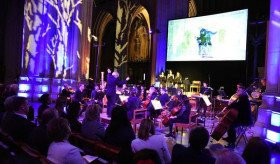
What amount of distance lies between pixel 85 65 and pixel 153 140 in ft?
37.3

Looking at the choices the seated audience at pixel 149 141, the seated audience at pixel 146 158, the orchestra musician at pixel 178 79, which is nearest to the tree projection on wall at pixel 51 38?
the orchestra musician at pixel 178 79

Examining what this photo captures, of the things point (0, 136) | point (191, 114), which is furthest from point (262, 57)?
point (0, 136)

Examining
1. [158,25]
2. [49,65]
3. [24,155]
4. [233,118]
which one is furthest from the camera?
[158,25]

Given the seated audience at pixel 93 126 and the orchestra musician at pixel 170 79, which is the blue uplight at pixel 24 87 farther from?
the seated audience at pixel 93 126

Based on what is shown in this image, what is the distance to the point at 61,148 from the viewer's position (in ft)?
7.20

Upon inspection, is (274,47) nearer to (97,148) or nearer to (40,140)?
(97,148)

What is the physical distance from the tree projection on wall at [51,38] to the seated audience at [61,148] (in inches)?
435


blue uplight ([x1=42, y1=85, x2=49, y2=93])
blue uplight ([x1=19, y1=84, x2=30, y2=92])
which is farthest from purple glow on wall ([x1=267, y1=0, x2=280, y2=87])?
blue uplight ([x1=19, y1=84, x2=30, y2=92])

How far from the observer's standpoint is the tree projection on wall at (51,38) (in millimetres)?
12906

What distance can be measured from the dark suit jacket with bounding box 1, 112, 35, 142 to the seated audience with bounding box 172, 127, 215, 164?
1.99 meters

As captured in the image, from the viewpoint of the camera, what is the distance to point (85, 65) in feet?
44.3

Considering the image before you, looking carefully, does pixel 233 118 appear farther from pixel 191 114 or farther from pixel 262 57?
pixel 262 57

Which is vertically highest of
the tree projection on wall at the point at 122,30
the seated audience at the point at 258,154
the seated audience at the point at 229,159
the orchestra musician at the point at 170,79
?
the tree projection on wall at the point at 122,30

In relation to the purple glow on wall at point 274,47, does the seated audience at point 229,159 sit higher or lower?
lower
